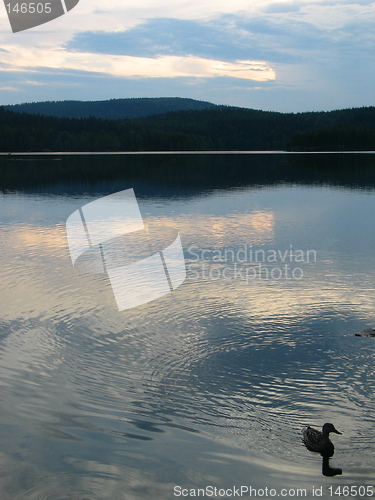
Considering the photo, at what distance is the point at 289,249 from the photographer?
65.7 feet

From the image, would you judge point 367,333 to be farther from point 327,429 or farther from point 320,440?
point 320,440

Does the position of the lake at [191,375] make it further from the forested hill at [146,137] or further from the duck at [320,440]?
the forested hill at [146,137]

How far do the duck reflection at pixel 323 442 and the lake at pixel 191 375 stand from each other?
0.12 meters

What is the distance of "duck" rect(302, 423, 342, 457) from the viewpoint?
23.3 ft

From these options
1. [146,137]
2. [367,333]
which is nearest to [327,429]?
[367,333]

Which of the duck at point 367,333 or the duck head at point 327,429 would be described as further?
the duck at point 367,333

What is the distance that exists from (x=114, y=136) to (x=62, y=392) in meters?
182

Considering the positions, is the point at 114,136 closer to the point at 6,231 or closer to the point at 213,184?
the point at 213,184

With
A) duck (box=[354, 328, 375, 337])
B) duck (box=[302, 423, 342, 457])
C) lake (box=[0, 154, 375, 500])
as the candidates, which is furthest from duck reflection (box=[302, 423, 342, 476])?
duck (box=[354, 328, 375, 337])

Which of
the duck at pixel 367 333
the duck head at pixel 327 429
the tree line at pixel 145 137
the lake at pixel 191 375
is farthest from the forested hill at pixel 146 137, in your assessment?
the duck head at pixel 327 429

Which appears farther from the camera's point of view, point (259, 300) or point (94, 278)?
point (94, 278)

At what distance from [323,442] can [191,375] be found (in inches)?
113

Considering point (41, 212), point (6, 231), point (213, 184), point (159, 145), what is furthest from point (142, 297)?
point (159, 145)

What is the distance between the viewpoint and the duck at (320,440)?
23.3ft
